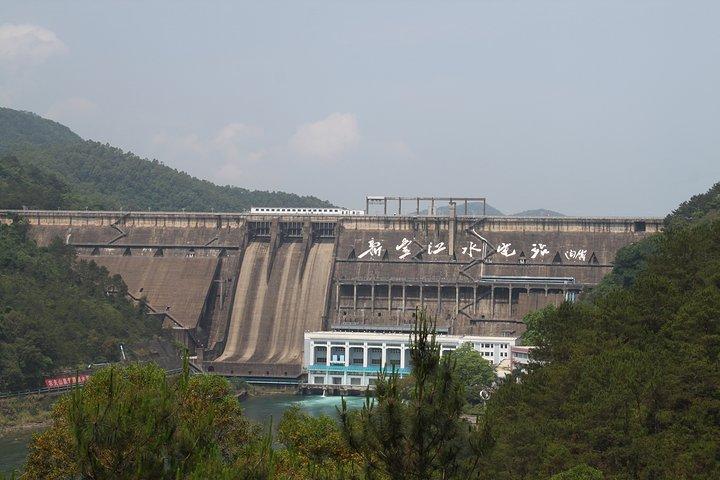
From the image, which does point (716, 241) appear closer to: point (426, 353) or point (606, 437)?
point (606, 437)

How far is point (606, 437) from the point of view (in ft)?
104

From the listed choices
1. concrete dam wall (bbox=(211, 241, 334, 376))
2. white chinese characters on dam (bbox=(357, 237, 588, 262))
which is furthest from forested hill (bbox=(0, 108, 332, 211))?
white chinese characters on dam (bbox=(357, 237, 588, 262))

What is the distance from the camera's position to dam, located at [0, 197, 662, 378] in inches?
3167

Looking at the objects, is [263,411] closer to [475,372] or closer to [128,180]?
[475,372]

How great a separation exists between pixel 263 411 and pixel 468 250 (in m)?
24.4

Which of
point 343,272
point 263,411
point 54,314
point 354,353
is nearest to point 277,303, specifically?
point 343,272

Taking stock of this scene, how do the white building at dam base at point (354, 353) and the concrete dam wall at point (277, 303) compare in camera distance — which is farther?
the concrete dam wall at point (277, 303)

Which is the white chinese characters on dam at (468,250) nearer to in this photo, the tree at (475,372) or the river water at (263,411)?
the river water at (263,411)

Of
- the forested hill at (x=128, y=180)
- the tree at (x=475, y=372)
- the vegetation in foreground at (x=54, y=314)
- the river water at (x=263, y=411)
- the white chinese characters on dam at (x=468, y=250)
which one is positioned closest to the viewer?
the river water at (x=263, y=411)

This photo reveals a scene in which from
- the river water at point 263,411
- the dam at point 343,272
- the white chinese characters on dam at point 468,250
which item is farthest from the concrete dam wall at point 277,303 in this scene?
the river water at point 263,411

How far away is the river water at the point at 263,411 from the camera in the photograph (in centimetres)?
4872

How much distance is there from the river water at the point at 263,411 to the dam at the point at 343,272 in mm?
5012

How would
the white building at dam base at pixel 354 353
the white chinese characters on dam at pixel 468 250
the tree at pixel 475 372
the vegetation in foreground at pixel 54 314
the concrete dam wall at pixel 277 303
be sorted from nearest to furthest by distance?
the vegetation in foreground at pixel 54 314
the tree at pixel 475 372
the white building at dam base at pixel 354 353
the concrete dam wall at pixel 277 303
the white chinese characters on dam at pixel 468 250

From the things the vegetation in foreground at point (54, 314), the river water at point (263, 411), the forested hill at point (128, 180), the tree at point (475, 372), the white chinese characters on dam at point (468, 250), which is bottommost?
the river water at point (263, 411)
